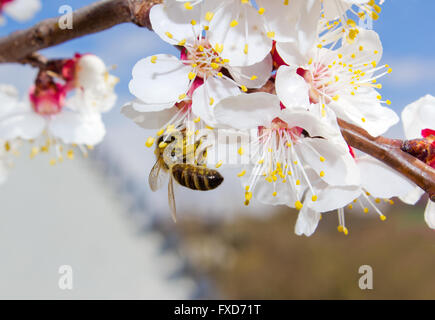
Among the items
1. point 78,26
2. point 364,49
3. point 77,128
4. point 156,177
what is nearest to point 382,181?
point 364,49

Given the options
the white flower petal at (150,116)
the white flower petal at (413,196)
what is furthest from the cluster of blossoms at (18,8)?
the white flower petal at (413,196)

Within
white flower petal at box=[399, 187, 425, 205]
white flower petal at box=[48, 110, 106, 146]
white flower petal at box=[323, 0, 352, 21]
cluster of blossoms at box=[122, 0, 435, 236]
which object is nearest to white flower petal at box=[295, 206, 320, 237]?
cluster of blossoms at box=[122, 0, 435, 236]

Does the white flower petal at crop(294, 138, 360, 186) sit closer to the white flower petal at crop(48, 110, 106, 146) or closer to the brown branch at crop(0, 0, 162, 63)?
the brown branch at crop(0, 0, 162, 63)

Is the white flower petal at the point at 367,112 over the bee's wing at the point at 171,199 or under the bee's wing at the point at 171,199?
over

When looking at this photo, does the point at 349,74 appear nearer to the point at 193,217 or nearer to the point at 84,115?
the point at 84,115

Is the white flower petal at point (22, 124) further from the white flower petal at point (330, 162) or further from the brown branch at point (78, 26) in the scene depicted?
the white flower petal at point (330, 162)

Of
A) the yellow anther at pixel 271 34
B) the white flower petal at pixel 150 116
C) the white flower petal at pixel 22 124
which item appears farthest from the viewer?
the white flower petal at pixel 22 124
